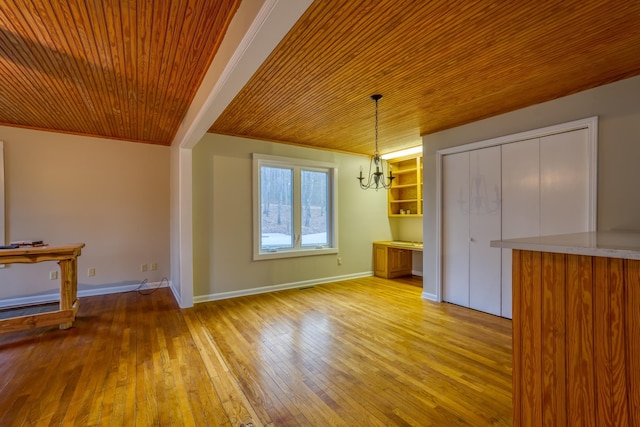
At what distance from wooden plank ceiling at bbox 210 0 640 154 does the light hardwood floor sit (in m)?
2.49

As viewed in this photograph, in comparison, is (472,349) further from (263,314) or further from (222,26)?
(222,26)

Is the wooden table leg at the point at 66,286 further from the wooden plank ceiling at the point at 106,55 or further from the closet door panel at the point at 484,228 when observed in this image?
the closet door panel at the point at 484,228

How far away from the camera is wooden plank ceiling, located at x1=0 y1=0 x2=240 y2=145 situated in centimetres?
168

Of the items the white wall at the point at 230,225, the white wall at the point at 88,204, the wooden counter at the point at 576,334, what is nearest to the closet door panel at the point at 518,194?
the wooden counter at the point at 576,334

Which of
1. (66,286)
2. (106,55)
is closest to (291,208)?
(66,286)

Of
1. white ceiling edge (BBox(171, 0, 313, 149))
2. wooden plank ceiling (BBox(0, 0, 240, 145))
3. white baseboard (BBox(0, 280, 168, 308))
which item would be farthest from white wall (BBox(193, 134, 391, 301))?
white ceiling edge (BBox(171, 0, 313, 149))

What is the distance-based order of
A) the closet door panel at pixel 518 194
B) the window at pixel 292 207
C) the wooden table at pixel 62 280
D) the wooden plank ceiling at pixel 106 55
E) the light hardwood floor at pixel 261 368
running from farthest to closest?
the window at pixel 292 207 < the closet door panel at pixel 518 194 < the wooden table at pixel 62 280 < the light hardwood floor at pixel 261 368 < the wooden plank ceiling at pixel 106 55

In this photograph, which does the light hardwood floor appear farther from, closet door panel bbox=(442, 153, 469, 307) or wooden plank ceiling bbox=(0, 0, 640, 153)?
wooden plank ceiling bbox=(0, 0, 640, 153)

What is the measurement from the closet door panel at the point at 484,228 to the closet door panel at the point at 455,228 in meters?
0.07

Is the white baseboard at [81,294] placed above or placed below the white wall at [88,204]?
below

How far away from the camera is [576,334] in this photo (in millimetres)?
1104

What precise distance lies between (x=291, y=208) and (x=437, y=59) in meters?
3.21

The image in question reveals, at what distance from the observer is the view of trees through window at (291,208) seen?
15.4 feet

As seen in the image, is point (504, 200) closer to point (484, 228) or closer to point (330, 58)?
point (484, 228)
